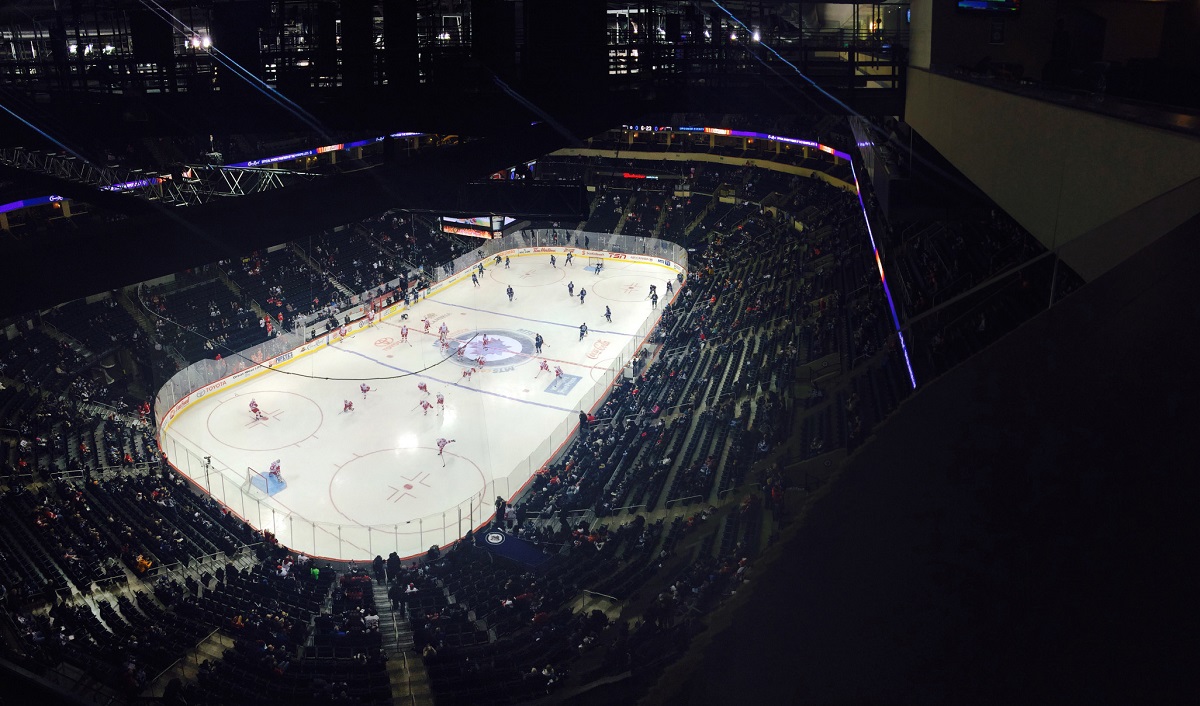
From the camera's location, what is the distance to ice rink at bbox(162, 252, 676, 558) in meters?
17.4

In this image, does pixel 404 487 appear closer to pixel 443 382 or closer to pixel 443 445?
pixel 443 445

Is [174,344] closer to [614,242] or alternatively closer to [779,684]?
[614,242]

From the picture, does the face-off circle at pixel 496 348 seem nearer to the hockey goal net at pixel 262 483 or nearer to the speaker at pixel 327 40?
the hockey goal net at pixel 262 483

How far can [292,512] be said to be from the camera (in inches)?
687

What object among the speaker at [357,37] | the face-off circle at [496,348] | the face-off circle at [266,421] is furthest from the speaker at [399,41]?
the face-off circle at [496,348]

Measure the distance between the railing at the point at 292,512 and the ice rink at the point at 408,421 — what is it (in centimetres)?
4

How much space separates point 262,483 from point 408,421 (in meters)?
4.05

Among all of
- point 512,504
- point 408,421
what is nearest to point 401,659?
point 512,504

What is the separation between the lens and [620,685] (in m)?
9.34

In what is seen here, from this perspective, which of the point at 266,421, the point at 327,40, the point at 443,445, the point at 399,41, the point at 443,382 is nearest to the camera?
the point at 399,41

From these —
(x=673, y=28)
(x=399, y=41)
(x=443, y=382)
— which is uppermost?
(x=673, y=28)

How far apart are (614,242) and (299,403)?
1766 cm

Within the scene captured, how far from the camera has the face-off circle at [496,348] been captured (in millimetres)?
25672

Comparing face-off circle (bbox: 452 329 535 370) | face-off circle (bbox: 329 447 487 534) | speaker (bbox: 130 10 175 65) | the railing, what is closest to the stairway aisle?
the railing
